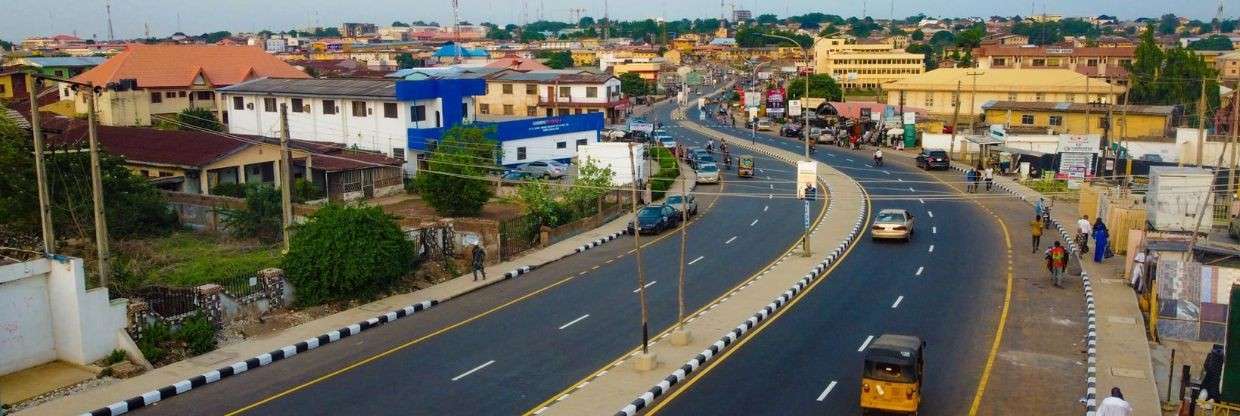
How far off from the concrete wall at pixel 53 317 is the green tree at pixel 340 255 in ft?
17.6

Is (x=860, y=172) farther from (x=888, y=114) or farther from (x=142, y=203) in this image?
(x=142, y=203)

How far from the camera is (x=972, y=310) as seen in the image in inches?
1025

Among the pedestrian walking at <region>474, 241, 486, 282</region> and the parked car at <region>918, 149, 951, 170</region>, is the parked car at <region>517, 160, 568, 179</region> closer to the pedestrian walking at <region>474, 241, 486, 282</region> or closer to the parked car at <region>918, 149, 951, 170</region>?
the parked car at <region>918, 149, 951, 170</region>

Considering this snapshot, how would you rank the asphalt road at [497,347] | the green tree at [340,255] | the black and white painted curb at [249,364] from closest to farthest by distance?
the black and white painted curb at [249,364] < the asphalt road at [497,347] < the green tree at [340,255]

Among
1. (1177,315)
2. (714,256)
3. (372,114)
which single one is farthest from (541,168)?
(1177,315)

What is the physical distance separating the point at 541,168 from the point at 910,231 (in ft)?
83.3

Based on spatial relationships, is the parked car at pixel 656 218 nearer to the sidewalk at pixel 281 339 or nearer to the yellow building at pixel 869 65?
the sidewalk at pixel 281 339

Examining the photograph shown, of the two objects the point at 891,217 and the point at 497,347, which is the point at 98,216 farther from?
the point at 891,217

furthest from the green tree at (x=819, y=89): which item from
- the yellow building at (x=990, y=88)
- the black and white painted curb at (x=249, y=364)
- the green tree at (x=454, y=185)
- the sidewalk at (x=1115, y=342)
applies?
the black and white painted curb at (x=249, y=364)

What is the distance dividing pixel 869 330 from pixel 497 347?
28.5ft

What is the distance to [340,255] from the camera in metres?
27.0

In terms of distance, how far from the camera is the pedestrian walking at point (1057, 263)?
28891mm

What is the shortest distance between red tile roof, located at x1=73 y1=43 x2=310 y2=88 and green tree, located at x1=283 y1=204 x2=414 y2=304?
5343 cm

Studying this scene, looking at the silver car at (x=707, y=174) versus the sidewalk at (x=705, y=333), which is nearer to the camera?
the sidewalk at (x=705, y=333)
